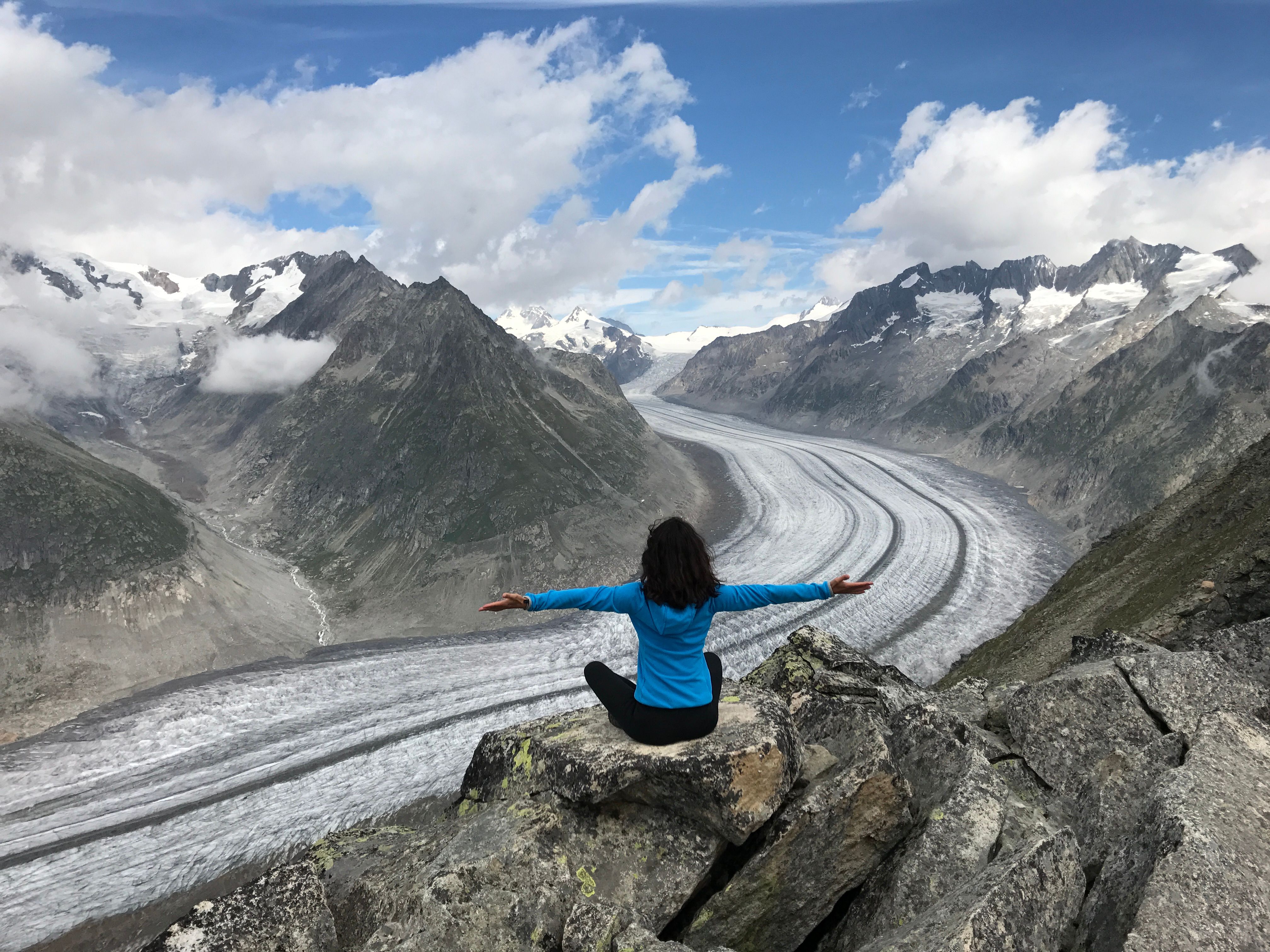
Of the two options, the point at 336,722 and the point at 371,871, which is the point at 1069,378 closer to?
the point at 336,722

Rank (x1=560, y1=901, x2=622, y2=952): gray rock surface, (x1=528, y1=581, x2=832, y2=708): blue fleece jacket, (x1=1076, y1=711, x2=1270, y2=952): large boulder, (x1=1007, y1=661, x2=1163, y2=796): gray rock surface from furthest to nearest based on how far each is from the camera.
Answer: (x1=1007, y1=661, x2=1163, y2=796): gray rock surface
(x1=528, y1=581, x2=832, y2=708): blue fleece jacket
(x1=560, y1=901, x2=622, y2=952): gray rock surface
(x1=1076, y1=711, x2=1270, y2=952): large boulder

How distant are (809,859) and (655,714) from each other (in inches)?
93.7

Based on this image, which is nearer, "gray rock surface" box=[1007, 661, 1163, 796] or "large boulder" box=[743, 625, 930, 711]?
"gray rock surface" box=[1007, 661, 1163, 796]

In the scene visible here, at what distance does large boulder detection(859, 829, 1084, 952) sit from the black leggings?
2640mm

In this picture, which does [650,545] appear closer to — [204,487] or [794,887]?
[794,887]

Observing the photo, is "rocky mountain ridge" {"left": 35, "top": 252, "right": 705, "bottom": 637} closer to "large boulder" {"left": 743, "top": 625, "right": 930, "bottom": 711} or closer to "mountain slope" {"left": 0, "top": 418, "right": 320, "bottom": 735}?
"mountain slope" {"left": 0, "top": 418, "right": 320, "bottom": 735}

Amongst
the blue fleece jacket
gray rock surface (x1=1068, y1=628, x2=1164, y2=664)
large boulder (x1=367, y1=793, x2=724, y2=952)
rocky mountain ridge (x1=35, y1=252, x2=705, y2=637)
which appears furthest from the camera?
rocky mountain ridge (x1=35, y1=252, x2=705, y2=637)

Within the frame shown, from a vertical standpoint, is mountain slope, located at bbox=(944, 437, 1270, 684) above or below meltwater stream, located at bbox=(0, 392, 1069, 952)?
above

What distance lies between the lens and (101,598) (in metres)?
47.5

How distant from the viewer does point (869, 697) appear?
1110 cm

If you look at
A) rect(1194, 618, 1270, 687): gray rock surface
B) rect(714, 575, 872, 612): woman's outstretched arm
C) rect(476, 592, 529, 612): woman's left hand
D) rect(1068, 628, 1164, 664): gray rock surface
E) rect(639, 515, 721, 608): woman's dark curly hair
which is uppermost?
rect(639, 515, 721, 608): woman's dark curly hair

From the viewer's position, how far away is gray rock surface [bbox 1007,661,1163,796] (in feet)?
29.2

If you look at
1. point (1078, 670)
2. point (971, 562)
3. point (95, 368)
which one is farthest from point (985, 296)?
point (95, 368)

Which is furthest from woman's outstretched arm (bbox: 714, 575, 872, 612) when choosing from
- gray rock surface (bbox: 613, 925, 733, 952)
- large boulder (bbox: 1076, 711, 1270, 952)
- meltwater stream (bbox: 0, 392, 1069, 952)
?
meltwater stream (bbox: 0, 392, 1069, 952)
